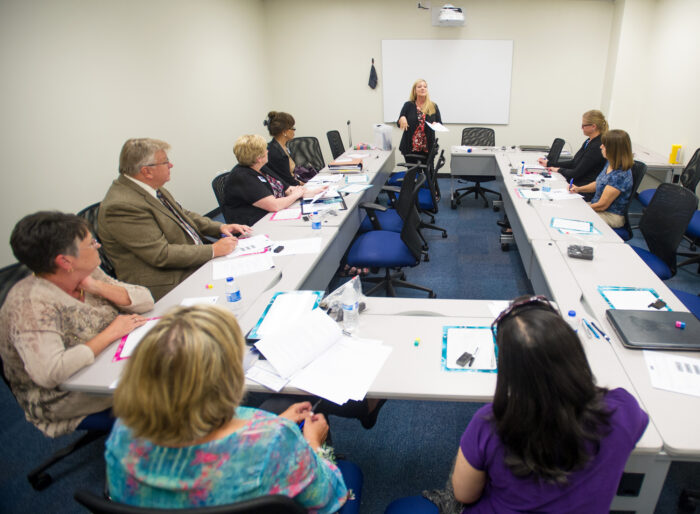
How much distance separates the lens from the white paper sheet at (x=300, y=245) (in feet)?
8.10

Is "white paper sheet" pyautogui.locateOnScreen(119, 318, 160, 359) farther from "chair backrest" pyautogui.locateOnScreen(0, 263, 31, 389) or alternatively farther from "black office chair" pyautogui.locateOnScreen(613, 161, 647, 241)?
"black office chair" pyautogui.locateOnScreen(613, 161, 647, 241)

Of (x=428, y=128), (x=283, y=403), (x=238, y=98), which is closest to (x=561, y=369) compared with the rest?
(x=283, y=403)

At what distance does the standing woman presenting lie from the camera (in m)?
4.99

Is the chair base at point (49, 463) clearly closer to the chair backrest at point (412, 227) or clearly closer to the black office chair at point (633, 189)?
the chair backrest at point (412, 227)

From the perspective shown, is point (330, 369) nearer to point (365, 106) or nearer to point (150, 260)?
point (150, 260)

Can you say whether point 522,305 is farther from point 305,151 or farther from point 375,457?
point 305,151

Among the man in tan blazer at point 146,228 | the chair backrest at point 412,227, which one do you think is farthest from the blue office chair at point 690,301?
the man in tan blazer at point 146,228

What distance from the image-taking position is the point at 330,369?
1499 millimetres

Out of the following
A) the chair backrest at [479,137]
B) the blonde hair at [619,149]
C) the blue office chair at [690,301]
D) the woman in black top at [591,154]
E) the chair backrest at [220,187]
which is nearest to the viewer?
the blue office chair at [690,301]

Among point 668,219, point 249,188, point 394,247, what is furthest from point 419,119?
point 668,219

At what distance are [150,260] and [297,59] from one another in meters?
5.59

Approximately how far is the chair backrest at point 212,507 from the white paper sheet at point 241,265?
148cm

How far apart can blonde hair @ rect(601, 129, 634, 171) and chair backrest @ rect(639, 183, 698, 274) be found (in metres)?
0.42

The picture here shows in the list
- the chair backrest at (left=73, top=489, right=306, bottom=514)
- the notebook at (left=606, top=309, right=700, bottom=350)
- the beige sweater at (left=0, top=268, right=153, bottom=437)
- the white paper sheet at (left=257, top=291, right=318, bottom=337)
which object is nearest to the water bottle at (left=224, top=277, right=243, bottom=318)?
the white paper sheet at (left=257, top=291, right=318, bottom=337)
